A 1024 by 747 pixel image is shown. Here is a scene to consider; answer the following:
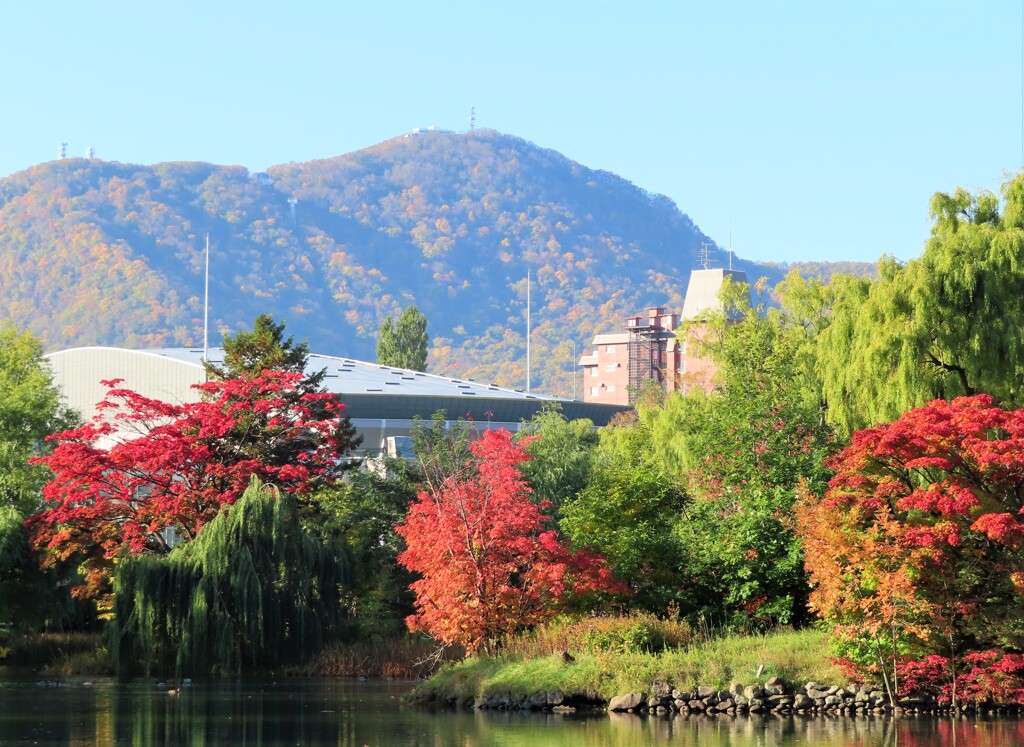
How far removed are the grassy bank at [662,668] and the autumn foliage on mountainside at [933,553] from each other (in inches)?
55.0

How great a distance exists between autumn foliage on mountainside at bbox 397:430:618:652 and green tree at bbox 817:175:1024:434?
23.7ft

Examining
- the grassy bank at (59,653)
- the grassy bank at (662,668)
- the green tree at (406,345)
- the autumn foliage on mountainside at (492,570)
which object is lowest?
the grassy bank at (59,653)

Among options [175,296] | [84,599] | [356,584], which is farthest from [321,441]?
[175,296]

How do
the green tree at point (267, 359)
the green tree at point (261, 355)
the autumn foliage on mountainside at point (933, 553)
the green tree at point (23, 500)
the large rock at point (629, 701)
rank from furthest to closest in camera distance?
the green tree at point (261, 355) < the green tree at point (267, 359) < the green tree at point (23, 500) < the large rock at point (629, 701) < the autumn foliage on mountainside at point (933, 553)

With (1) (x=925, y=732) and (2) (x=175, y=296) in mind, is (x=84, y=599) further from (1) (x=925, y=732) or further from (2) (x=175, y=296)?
(2) (x=175, y=296)

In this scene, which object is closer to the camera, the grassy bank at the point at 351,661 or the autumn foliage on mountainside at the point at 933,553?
the autumn foliage on mountainside at the point at 933,553

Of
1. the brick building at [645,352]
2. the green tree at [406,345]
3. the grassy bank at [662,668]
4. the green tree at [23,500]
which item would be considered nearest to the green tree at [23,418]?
the green tree at [23,500]

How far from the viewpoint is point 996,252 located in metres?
31.9

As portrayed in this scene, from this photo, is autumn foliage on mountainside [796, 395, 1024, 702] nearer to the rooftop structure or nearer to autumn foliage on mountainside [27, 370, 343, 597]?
autumn foliage on mountainside [27, 370, 343, 597]

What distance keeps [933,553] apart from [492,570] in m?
9.33

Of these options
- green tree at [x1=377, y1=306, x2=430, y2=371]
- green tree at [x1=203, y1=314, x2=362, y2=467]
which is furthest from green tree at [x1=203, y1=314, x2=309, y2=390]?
green tree at [x1=377, y1=306, x2=430, y2=371]

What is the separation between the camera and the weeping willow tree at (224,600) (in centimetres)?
3450

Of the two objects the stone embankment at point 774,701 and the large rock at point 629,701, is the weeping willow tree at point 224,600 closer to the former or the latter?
the stone embankment at point 774,701

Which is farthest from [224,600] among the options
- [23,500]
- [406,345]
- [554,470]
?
[406,345]
